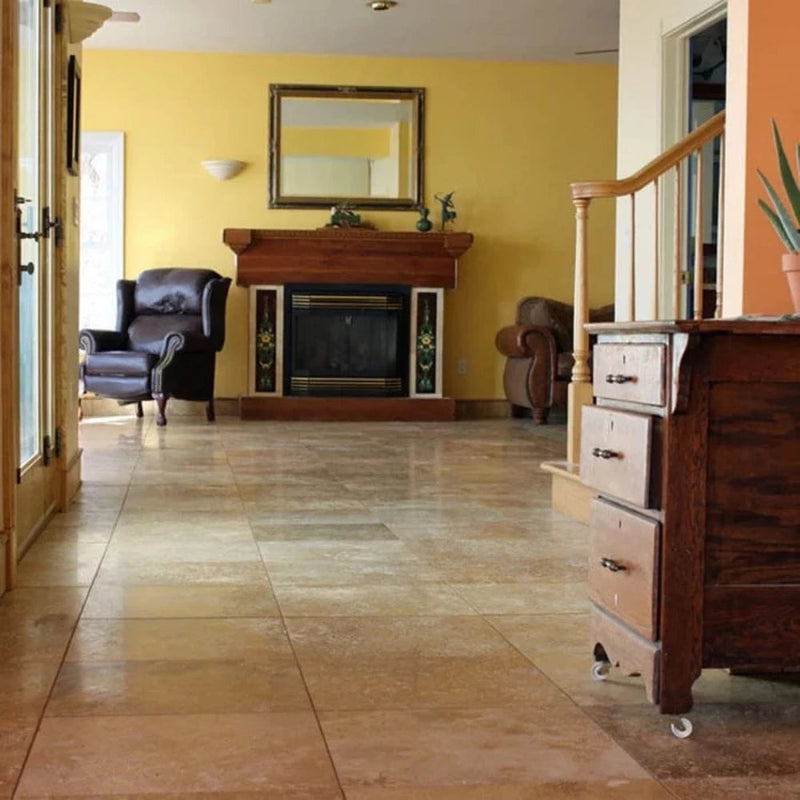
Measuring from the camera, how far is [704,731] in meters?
2.19

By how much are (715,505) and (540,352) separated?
6.91 meters

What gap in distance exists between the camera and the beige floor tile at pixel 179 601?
9.93ft

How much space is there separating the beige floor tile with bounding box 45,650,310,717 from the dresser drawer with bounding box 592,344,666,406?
2.64 ft

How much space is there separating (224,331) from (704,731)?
24.0ft

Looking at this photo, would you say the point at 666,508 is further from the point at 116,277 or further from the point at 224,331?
the point at 116,277

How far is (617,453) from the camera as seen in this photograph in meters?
2.42

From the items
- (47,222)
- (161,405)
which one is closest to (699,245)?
(47,222)

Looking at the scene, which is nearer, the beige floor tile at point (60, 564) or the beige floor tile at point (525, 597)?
the beige floor tile at point (525, 597)

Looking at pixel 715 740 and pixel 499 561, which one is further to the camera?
pixel 499 561

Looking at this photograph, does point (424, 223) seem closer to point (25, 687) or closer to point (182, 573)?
point (182, 573)

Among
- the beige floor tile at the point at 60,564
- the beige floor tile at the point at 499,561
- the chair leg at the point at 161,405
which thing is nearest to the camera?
the beige floor tile at the point at 60,564

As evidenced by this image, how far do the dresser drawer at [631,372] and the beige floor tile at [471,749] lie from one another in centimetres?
57

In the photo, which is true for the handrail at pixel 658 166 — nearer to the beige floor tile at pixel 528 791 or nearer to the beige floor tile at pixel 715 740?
the beige floor tile at pixel 715 740

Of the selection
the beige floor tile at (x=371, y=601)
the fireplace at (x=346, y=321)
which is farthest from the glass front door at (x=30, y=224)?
the fireplace at (x=346, y=321)
